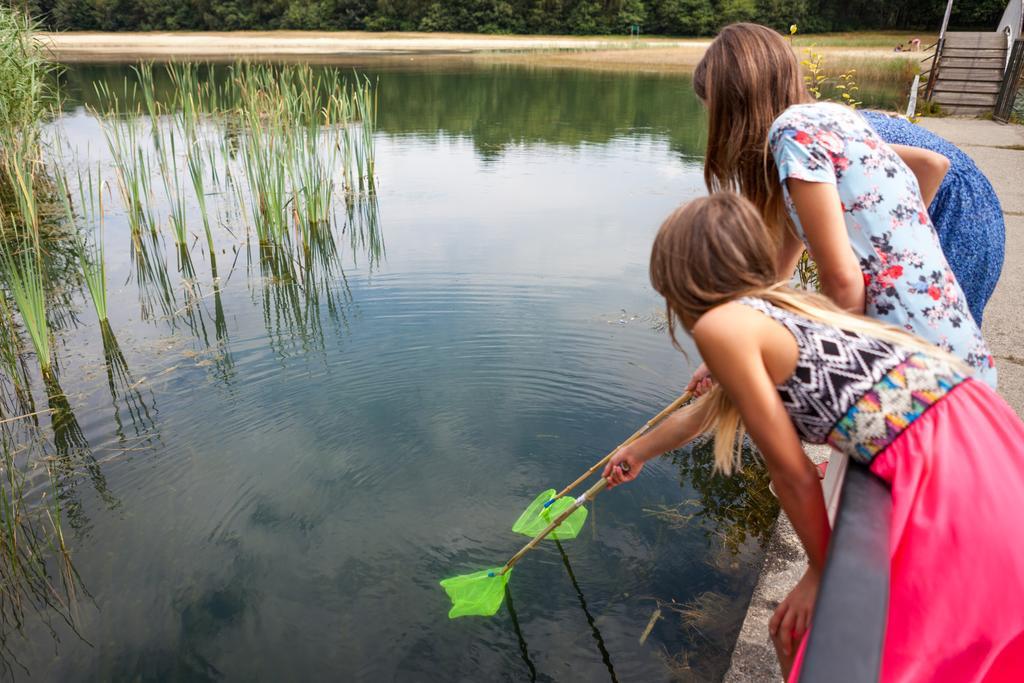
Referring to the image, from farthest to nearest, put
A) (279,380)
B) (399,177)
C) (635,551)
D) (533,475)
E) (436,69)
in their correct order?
(436,69), (399,177), (279,380), (533,475), (635,551)

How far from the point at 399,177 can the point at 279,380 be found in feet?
17.4

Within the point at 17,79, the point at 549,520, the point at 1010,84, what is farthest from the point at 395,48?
the point at 549,520

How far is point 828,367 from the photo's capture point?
1.15 metres

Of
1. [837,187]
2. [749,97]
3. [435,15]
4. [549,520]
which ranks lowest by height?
[549,520]

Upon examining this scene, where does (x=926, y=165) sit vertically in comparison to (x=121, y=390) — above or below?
above

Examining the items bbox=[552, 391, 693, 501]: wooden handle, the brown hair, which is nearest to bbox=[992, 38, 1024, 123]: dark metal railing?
bbox=[552, 391, 693, 501]: wooden handle

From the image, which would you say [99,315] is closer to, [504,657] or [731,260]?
[504,657]

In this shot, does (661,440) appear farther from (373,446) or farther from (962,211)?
(373,446)

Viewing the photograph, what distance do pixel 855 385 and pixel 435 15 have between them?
46150 millimetres

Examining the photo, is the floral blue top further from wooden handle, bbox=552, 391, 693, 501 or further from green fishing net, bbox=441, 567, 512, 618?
green fishing net, bbox=441, 567, 512, 618

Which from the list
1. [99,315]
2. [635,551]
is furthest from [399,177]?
[635,551]

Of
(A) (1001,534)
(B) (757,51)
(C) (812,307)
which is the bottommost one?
(A) (1001,534)

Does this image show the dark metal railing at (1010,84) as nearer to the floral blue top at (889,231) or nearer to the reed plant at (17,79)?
the floral blue top at (889,231)

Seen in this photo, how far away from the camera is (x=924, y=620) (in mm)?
978
